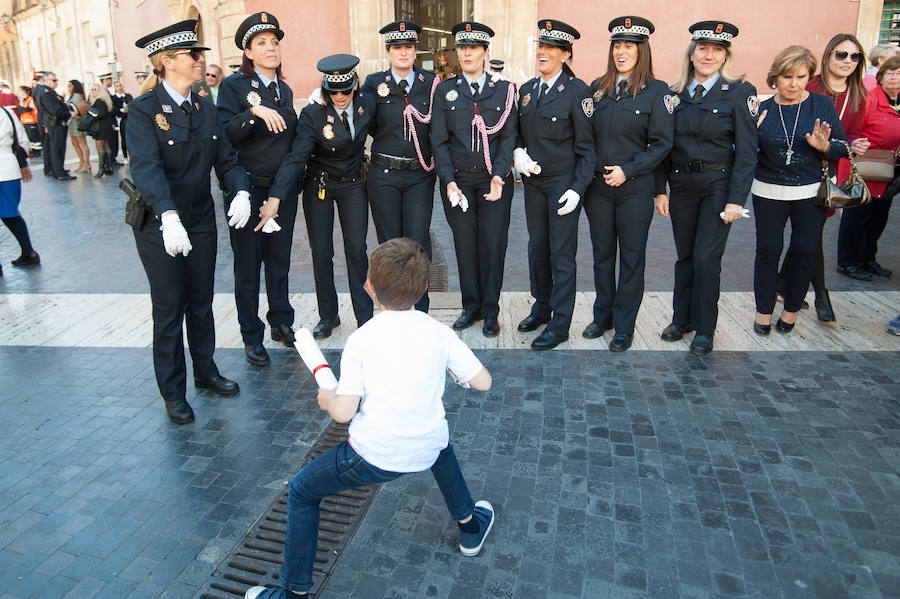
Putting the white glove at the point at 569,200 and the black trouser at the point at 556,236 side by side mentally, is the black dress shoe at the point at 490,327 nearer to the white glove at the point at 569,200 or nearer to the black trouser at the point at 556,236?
the black trouser at the point at 556,236

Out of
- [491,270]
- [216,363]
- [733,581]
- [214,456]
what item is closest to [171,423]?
[214,456]

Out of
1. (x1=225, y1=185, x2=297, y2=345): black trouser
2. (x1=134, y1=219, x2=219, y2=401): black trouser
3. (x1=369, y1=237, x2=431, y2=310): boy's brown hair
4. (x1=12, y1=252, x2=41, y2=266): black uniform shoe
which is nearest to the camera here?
(x1=369, y1=237, x2=431, y2=310): boy's brown hair

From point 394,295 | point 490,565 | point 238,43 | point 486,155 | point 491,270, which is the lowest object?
point 490,565

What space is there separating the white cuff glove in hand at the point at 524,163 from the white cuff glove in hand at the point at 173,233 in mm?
2250

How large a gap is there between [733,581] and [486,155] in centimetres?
309

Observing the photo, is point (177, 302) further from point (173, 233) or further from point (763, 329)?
point (763, 329)

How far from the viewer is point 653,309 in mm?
5559

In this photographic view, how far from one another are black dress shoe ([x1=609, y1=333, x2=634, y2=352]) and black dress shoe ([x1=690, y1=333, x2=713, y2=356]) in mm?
429

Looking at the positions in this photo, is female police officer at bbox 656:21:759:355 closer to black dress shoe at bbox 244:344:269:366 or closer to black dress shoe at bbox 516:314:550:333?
black dress shoe at bbox 516:314:550:333

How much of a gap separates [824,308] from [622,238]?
176 cm

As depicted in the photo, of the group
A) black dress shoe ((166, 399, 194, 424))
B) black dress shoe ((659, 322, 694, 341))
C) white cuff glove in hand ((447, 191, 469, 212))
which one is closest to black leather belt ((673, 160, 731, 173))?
black dress shoe ((659, 322, 694, 341))

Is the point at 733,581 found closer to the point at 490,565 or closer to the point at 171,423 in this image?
the point at 490,565

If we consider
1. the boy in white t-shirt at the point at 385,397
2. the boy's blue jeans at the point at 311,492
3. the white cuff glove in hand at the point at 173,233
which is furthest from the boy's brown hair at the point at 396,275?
the white cuff glove in hand at the point at 173,233

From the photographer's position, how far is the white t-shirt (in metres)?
2.28
